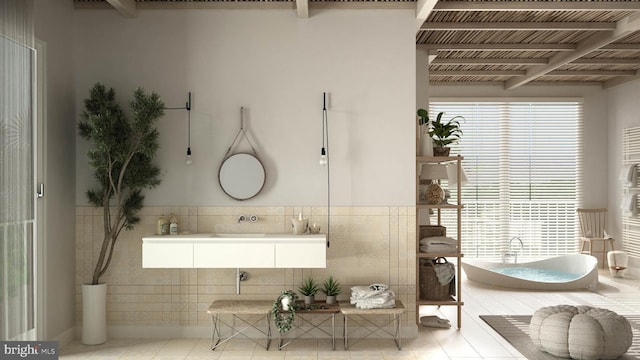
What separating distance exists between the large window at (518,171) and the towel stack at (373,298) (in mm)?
4743

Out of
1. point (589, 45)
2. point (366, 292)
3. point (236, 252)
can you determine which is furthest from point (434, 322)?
point (589, 45)

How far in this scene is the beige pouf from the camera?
4445mm

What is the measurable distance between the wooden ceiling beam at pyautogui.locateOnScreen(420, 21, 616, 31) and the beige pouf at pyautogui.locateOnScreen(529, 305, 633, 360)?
9.23ft

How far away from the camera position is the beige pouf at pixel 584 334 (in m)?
4.45

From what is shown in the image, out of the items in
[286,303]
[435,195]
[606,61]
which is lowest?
[286,303]

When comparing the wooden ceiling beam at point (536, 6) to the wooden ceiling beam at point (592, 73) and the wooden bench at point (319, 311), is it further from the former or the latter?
the wooden ceiling beam at point (592, 73)

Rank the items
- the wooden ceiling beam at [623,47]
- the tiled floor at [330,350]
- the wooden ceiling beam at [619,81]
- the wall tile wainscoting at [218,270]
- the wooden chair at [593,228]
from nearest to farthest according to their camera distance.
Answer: the tiled floor at [330,350]
the wall tile wainscoting at [218,270]
the wooden ceiling beam at [623,47]
the wooden ceiling beam at [619,81]
the wooden chair at [593,228]

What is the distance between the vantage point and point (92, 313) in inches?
193

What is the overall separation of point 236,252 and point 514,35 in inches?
157

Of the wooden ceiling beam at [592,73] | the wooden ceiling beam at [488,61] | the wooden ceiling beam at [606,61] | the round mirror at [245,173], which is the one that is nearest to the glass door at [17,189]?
the round mirror at [245,173]

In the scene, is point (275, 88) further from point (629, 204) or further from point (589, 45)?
point (629, 204)

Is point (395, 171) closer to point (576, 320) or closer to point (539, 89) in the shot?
point (576, 320)

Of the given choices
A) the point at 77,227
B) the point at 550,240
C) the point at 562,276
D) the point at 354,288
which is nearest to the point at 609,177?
the point at 550,240

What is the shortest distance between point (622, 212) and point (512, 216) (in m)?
1.63
